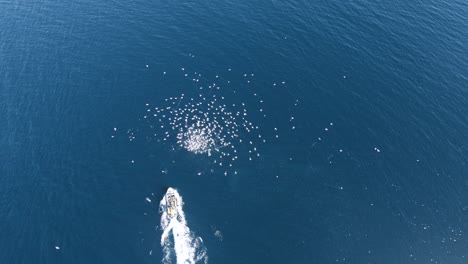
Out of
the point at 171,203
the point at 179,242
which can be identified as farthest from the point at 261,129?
the point at 179,242

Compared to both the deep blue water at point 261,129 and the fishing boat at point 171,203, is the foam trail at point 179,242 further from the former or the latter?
the deep blue water at point 261,129

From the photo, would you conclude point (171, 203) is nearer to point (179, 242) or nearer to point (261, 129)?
point (179, 242)

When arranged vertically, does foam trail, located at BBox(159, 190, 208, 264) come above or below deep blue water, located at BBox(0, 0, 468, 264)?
below

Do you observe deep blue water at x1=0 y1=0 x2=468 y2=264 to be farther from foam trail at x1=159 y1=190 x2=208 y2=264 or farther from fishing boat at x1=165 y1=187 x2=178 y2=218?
fishing boat at x1=165 y1=187 x2=178 y2=218

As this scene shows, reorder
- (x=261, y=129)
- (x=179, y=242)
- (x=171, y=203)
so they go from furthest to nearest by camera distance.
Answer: (x=261, y=129), (x=171, y=203), (x=179, y=242)

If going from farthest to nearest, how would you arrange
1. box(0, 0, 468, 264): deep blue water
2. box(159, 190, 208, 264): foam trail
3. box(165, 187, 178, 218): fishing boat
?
box(165, 187, 178, 218): fishing boat → box(0, 0, 468, 264): deep blue water → box(159, 190, 208, 264): foam trail

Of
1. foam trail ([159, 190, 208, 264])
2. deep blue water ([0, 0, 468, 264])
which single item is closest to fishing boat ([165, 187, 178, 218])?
foam trail ([159, 190, 208, 264])

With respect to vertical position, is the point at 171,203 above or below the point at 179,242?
above
